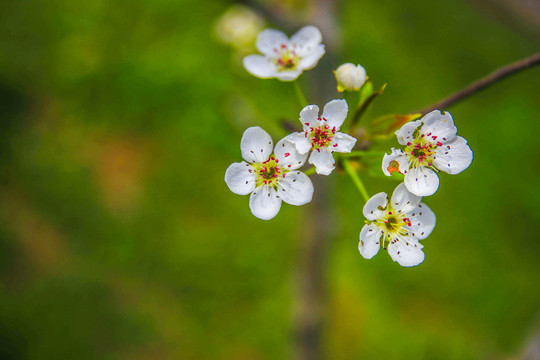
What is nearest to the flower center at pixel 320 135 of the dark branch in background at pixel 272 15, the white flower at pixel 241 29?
the dark branch in background at pixel 272 15

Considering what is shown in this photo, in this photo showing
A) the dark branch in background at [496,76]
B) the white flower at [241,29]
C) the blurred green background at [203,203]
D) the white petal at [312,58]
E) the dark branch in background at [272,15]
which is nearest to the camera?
the dark branch in background at [496,76]

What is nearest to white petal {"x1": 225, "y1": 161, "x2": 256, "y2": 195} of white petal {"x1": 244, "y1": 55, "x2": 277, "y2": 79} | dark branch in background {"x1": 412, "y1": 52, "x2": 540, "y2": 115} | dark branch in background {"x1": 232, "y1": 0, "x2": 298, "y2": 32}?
white petal {"x1": 244, "y1": 55, "x2": 277, "y2": 79}

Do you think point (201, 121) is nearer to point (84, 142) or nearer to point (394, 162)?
point (84, 142)

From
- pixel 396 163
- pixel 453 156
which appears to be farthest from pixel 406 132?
pixel 453 156

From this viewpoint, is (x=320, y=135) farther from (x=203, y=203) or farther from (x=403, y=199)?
(x=203, y=203)

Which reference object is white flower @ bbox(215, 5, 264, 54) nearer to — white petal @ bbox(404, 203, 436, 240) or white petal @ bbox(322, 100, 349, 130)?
white petal @ bbox(322, 100, 349, 130)

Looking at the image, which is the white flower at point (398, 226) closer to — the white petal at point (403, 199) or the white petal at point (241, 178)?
the white petal at point (403, 199)
